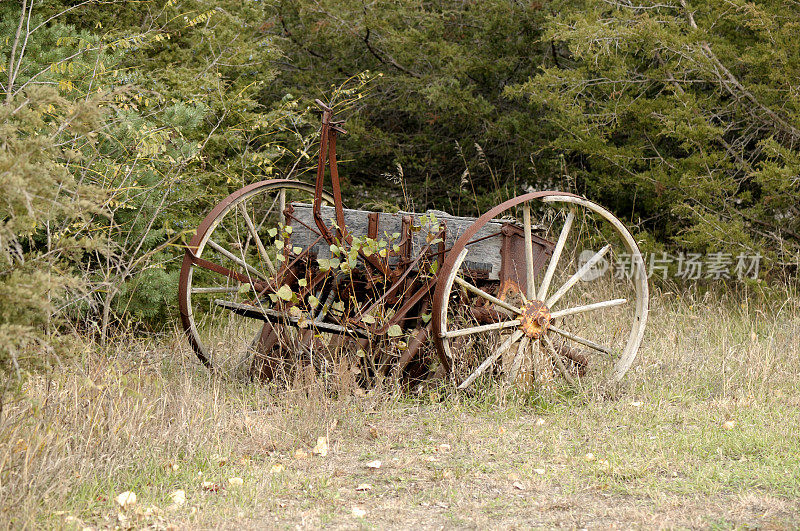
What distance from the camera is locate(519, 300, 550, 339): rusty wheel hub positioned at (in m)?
4.89

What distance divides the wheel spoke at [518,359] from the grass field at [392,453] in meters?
0.09

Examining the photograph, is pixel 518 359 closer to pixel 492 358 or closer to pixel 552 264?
pixel 492 358

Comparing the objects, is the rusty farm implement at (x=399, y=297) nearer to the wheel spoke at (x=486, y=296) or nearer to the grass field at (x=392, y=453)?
the wheel spoke at (x=486, y=296)

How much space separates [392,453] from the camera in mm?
4305

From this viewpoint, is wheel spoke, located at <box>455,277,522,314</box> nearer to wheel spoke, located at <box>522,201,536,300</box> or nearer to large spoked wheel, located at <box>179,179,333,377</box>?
wheel spoke, located at <box>522,201,536,300</box>

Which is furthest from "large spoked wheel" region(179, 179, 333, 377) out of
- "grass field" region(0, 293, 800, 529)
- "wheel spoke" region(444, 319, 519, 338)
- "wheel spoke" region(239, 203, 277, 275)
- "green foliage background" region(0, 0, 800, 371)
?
"wheel spoke" region(444, 319, 519, 338)

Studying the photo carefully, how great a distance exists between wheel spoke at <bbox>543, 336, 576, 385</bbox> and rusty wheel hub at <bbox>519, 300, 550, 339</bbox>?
7 centimetres

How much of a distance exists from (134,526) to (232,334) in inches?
123

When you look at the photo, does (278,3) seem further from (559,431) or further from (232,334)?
(559,431)

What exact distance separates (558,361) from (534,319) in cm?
35

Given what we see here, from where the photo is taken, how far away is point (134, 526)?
331 cm

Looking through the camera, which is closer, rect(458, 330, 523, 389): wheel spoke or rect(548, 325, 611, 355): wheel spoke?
rect(458, 330, 523, 389): wheel spoke

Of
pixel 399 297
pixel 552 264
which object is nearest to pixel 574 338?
pixel 552 264

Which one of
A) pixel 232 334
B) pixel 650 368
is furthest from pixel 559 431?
pixel 232 334
